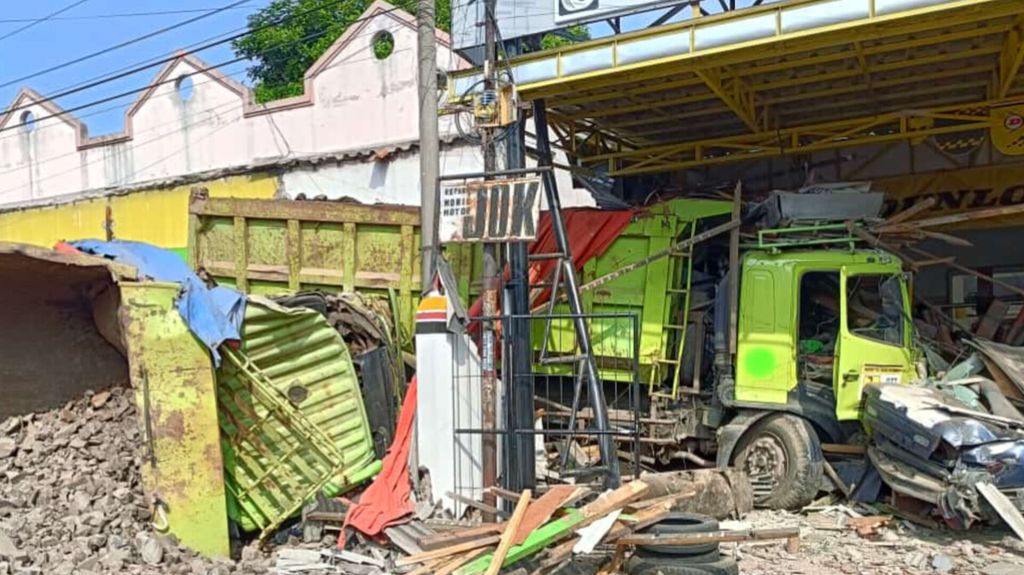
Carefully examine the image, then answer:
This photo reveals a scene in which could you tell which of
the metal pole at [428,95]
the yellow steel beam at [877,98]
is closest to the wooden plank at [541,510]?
the metal pole at [428,95]

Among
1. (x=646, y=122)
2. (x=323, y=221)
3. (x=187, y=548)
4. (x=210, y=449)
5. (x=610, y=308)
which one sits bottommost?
(x=187, y=548)

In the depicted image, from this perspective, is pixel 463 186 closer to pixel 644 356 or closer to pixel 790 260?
pixel 644 356

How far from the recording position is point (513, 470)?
272 inches

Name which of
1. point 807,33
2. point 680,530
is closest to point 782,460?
point 680,530

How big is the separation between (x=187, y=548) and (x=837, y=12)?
6.62 metres

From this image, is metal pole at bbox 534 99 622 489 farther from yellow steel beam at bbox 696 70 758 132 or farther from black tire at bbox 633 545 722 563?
yellow steel beam at bbox 696 70 758 132

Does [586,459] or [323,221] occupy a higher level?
[323,221]

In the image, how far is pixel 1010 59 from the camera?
8.02 meters

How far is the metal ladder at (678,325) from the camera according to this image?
848cm

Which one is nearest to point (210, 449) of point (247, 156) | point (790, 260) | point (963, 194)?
point (790, 260)

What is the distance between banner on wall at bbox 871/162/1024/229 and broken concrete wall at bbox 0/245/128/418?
8.11m

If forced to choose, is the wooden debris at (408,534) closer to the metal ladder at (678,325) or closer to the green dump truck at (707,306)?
the green dump truck at (707,306)

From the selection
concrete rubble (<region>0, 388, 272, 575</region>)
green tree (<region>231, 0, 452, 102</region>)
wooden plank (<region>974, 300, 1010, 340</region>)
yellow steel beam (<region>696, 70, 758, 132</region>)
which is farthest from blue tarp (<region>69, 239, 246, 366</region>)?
green tree (<region>231, 0, 452, 102</region>)

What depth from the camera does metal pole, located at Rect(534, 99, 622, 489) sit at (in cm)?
735
